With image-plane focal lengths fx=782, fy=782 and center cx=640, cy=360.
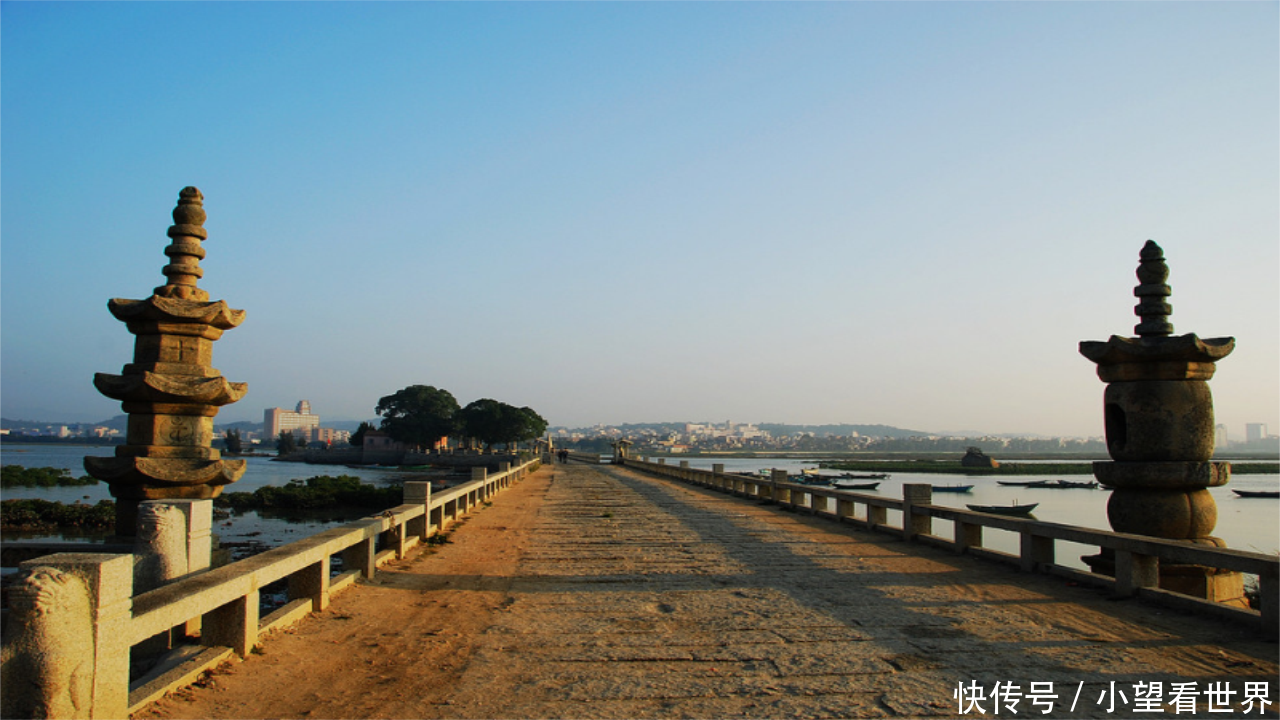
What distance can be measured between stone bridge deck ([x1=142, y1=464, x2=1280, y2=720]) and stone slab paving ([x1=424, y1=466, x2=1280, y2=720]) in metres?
0.02

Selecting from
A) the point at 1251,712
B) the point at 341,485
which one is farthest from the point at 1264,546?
the point at 341,485

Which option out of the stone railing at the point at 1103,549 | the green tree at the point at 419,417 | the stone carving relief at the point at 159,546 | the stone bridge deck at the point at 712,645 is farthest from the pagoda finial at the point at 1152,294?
the green tree at the point at 419,417

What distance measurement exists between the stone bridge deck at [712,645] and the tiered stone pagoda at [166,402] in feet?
8.16

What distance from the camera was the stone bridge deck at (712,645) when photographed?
487 centimetres

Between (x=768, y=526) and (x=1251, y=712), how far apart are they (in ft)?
35.7

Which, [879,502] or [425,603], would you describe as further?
[879,502]

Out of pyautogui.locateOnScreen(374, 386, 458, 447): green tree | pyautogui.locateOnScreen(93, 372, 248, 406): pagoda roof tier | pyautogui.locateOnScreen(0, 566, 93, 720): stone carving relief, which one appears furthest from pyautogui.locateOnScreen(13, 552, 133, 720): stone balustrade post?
pyautogui.locateOnScreen(374, 386, 458, 447): green tree

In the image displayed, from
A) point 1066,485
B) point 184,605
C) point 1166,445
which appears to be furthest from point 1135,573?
point 1066,485

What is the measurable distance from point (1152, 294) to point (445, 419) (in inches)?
4722

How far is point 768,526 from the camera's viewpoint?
15508 mm

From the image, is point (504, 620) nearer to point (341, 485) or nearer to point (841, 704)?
point (841, 704)

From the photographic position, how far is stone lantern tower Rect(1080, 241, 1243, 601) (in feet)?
29.3

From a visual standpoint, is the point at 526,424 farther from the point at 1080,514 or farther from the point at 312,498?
the point at 1080,514

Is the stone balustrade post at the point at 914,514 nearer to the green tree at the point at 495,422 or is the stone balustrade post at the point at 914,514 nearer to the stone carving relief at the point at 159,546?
the stone carving relief at the point at 159,546
